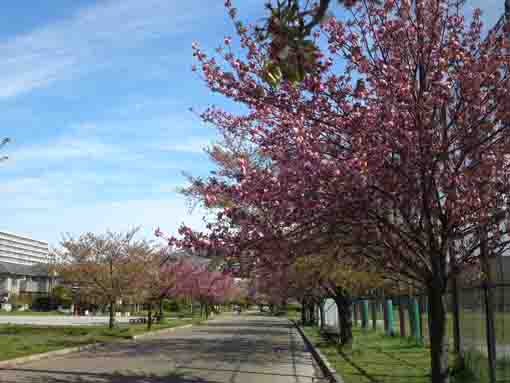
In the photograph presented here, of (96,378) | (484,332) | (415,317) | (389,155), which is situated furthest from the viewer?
(415,317)

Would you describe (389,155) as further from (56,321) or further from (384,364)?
(56,321)

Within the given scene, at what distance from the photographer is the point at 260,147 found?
9.30 m

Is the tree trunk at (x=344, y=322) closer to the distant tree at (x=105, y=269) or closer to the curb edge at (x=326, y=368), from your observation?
the curb edge at (x=326, y=368)

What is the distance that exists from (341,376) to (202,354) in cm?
767

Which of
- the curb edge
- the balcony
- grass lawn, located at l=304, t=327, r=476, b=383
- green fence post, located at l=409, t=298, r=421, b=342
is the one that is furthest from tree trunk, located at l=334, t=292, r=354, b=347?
the balcony

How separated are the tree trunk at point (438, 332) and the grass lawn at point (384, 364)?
125 inches

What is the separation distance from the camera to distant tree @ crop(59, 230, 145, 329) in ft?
105

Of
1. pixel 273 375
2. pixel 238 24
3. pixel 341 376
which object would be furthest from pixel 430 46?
pixel 273 375

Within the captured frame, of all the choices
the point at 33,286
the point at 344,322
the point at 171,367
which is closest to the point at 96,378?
the point at 171,367

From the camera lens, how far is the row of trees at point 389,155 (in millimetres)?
7859

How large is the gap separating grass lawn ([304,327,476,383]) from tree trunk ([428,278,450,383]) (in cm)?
318

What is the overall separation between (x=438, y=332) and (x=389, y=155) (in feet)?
9.30

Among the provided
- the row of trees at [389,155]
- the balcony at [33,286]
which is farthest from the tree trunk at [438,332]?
the balcony at [33,286]

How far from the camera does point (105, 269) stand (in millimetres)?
32469
